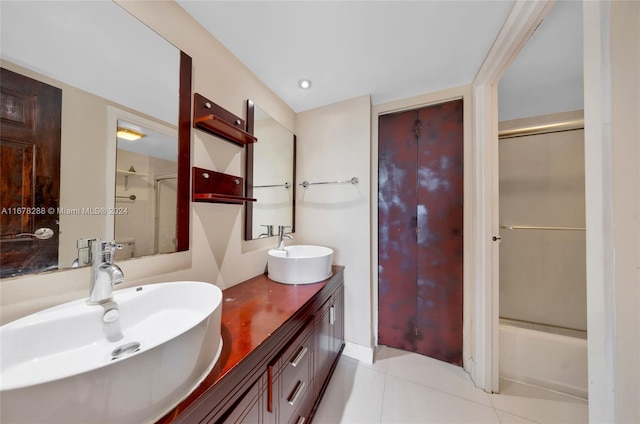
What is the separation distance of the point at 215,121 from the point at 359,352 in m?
1.93

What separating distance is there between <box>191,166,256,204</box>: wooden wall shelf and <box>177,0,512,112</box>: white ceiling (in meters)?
0.79

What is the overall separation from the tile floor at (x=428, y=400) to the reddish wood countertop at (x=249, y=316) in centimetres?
76

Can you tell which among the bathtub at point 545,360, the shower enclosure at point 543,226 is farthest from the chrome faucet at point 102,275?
the shower enclosure at point 543,226

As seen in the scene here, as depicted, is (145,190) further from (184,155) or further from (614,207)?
(614,207)

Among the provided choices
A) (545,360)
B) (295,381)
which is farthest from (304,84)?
(545,360)

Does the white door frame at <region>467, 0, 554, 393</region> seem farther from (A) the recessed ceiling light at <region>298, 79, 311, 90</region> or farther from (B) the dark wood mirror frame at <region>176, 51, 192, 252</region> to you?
(B) the dark wood mirror frame at <region>176, 51, 192, 252</region>

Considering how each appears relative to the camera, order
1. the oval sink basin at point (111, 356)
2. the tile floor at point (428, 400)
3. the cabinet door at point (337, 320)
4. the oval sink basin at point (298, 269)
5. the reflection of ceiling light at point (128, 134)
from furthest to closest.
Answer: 1. the cabinet door at point (337, 320)
2. the oval sink basin at point (298, 269)
3. the tile floor at point (428, 400)
4. the reflection of ceiling light at point (128, 134)
5. the oval sink basin at point (111, 356)

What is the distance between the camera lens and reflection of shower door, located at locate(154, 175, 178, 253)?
36.1 inches

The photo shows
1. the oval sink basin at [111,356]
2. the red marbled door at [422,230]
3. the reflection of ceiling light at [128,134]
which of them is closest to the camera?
the oval sink basin at [111,356]

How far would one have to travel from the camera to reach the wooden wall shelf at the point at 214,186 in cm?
104

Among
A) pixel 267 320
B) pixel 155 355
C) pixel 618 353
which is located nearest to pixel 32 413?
pixel 155 355

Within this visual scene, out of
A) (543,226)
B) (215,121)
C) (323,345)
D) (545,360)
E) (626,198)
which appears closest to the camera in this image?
(626,198)

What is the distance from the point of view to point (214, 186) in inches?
45.1

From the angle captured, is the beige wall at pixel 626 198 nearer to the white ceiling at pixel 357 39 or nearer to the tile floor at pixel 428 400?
the white ceiling at pixel 357 39
